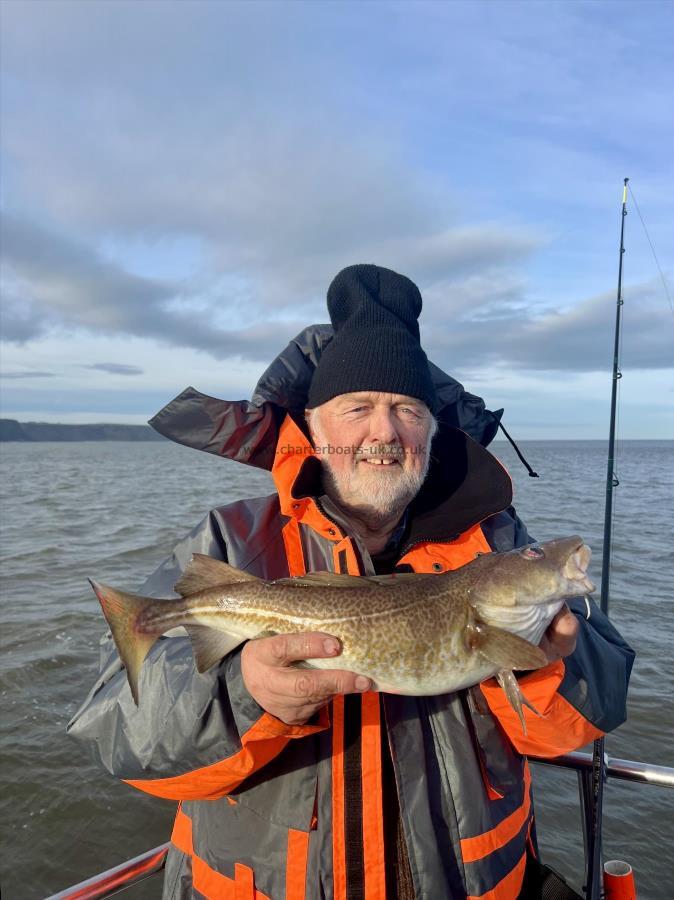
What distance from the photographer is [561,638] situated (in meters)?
2.59

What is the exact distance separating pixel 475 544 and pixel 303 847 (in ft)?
5.13

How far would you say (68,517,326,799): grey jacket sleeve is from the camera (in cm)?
243

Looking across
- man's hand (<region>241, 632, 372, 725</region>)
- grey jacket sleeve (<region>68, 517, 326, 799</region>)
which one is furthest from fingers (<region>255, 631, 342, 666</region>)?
grey jacket sleeve (<region>68, 517, 326, 799</region>)

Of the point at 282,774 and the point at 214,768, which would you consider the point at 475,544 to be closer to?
the point at 282,774

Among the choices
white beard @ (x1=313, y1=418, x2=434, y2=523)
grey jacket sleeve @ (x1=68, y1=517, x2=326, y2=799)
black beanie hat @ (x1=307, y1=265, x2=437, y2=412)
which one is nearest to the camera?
grey jacket sleeve @ (x1=68, y1=517, x2=326, y2=799)

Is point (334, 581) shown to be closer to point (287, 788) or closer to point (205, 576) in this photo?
point (205, 576)

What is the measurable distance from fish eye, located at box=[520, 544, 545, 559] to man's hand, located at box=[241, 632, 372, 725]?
0.87m

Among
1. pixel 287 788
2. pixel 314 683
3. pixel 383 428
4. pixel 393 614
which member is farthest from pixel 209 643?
pixel 383 428

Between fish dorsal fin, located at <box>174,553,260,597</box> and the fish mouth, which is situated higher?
the fish mouth

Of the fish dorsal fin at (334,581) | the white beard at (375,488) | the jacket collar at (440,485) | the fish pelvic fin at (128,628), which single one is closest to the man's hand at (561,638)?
the fish dorsal fin at (334,581)

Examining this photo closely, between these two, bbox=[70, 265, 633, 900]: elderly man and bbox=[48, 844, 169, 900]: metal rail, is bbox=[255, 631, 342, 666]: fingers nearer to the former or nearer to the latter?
bbox=[70, 265, 633, 900]: elderly man

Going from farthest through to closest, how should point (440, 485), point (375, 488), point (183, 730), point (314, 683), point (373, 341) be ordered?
point (440, 485) < point (373, 341) < point (375, 488) < point (183, 730) < point (314, 683)

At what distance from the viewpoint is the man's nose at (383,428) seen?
328 cm

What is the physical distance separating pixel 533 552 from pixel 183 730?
1622 millimetres
